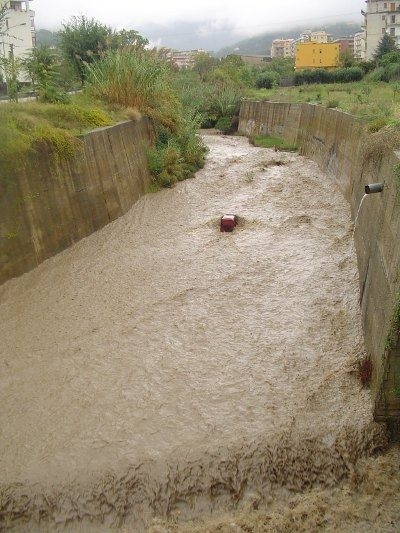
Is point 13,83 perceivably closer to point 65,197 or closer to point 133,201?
point 65,197

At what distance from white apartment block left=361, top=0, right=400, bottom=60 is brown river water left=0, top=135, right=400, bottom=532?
222 feet

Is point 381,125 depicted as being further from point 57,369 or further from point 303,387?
point 57,369

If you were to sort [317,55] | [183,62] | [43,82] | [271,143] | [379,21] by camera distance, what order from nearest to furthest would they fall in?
[43,82] < [271,143] < [317,55] < [379,21] < [183,62]

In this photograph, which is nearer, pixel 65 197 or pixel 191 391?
pixel 191 391

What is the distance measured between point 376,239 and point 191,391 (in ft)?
11.6

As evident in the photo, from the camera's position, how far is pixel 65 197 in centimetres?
1131

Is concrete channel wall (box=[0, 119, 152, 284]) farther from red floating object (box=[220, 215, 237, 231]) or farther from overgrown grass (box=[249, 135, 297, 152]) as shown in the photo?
overgrown grass (box=[249, 135, 297, 152])

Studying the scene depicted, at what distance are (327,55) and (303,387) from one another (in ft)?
179

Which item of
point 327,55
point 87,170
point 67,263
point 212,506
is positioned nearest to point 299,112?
point 87,170

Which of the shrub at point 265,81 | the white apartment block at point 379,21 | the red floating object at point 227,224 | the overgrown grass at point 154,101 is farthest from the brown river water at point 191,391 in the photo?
the white apartment block at point 379,21

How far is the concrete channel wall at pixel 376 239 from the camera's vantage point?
6.18m

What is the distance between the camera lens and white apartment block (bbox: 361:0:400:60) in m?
70.5

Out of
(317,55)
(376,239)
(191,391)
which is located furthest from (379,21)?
(191,391)

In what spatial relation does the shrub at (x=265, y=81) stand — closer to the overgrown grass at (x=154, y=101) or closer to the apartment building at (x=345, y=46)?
the apartment building at (x=345, y=46)
